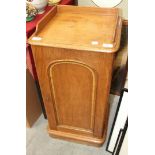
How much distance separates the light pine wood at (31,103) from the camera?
139 centimetres

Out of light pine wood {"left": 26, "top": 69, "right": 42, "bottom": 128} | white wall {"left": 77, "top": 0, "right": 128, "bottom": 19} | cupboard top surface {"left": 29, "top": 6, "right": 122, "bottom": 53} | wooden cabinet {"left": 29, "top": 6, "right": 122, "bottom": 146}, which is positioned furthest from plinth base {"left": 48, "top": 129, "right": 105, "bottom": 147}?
white wall {"left": 77, "top": 0, "right": 128, "bottom": 19}

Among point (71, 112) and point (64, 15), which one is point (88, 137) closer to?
point (71, 112)

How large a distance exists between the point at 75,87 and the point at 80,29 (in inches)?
12.6

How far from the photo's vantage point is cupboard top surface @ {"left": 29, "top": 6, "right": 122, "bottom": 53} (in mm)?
942

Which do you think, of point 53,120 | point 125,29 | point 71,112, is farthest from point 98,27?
point 53,120

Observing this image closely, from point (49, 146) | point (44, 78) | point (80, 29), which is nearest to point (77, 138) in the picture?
point (49, 146)

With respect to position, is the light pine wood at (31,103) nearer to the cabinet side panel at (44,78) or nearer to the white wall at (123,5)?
the cabinet side panel at (44,78)

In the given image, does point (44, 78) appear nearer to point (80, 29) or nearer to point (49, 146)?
point (80, 29)

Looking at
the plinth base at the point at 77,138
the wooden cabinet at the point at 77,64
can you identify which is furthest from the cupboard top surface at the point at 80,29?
the plinth base at the point at 77,138

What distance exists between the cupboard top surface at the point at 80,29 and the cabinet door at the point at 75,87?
40mm
